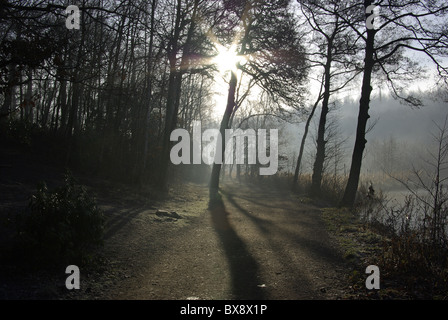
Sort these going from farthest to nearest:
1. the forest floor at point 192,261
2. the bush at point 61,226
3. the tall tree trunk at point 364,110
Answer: the tall tree trunk at point 364,110
the bush at point 61,226
the forest floor at point 192,261

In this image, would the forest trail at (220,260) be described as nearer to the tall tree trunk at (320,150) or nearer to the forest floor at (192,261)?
the forest floor at (192,261)

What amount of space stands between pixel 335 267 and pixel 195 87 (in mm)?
29760

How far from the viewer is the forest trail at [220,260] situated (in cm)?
442

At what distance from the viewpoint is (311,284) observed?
15.7ft

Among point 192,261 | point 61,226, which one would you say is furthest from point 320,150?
point 61,226

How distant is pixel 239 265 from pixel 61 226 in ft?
9.75

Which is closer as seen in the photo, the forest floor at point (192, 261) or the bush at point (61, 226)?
the forest floor at point (192, 261)

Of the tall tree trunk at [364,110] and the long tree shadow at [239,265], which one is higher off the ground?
the tall tree trunk at [364,110]

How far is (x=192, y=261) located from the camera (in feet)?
18.8

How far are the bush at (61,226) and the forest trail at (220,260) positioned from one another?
0.65 metres

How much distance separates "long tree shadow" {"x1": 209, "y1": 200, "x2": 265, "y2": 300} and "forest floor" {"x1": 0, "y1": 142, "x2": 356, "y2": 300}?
14 mm

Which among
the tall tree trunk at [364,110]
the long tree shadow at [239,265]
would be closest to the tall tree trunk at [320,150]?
the tall tree trunk at [364,110]

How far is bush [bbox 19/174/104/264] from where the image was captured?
4.35m
